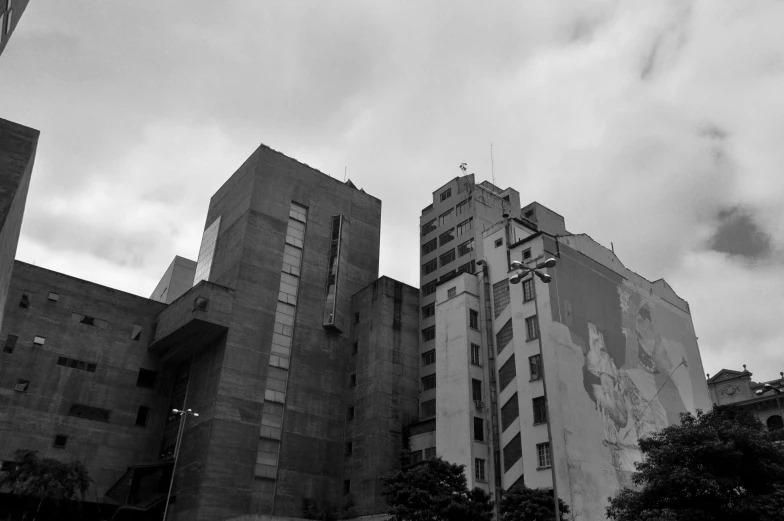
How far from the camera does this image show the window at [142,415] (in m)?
65.6

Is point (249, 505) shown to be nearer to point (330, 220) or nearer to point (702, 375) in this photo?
point (330, 220)

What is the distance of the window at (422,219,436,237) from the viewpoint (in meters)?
85.1

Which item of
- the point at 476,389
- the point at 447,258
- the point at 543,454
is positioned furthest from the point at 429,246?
the point at 543,454

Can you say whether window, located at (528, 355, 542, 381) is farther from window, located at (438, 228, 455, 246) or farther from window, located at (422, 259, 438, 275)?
window, located at (438, 228, 455, 246)

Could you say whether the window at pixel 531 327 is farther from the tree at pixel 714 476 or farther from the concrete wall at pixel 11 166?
the concrete wall at pixel 11 166

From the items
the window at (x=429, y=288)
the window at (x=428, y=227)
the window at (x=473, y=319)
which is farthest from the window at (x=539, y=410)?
the window at (x=428, y=227)

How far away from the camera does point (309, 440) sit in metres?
63.2

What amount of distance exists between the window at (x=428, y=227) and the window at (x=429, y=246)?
1.86m

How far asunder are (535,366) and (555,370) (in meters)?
1.65

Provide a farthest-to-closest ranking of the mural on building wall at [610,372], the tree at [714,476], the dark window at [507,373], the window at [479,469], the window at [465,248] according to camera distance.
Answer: the window at [465,248] → the dark window at [507,373] → the window at [479,469] → the mural on building wall at [610,372] → the tree at [714,476]

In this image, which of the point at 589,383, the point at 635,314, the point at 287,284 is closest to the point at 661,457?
the point at 589,383

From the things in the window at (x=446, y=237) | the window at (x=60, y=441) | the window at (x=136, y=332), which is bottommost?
the window at (x=60, y=441)

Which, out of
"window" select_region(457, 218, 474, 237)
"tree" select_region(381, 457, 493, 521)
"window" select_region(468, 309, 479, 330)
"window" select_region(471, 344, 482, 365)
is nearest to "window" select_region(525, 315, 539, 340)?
"window" select_region(471, 344, 482, 365)

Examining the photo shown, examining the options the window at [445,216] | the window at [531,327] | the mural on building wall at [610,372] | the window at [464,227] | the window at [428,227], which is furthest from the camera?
the window at [428,227]
